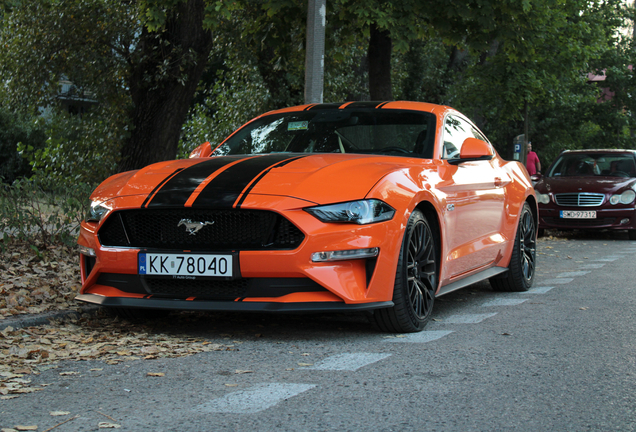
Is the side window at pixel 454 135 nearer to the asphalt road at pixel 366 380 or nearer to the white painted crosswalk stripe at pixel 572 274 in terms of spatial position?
the asphalt road at pixel 366 380

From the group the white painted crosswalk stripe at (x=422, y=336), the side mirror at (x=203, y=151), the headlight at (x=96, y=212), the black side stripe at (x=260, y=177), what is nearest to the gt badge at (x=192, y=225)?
the black side stripe at (x=260, y=177)

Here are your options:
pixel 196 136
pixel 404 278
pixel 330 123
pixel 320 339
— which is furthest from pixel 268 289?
pixel 196 136

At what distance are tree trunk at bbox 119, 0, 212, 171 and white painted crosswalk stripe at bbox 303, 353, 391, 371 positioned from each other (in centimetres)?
879

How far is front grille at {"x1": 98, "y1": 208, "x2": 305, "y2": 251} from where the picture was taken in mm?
4879

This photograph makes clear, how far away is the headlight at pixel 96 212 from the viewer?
5.33 meters

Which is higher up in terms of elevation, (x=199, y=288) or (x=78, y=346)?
(x=199, y=288)

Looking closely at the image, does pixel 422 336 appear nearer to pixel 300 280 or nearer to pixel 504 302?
pixel 300 280

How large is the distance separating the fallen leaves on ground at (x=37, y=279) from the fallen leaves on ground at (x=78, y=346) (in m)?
0.48

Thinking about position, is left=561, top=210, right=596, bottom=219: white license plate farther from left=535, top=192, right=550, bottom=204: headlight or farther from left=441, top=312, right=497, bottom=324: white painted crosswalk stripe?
left=441, top=312, right=497, bottom=324: white painted crosswalk stripe

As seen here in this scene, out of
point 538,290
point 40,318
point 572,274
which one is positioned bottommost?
point 572,274

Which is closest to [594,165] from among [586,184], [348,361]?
[586,184]

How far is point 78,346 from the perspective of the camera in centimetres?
492

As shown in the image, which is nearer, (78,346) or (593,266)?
(78,346)

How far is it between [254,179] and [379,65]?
10.2 metres
